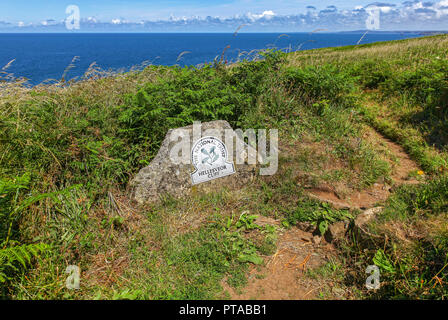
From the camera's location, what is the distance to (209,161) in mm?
5016

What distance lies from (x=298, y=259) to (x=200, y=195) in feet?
6.30

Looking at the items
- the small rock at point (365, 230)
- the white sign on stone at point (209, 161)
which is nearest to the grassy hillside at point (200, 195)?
the small rock at point (365, 230)

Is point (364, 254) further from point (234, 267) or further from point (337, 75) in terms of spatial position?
point (337, 75)

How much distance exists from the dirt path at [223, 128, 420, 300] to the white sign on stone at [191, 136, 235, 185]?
1147 millimetres

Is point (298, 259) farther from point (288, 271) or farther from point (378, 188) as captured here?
point (378, 188)

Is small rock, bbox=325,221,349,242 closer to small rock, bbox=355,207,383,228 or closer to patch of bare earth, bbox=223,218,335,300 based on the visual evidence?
patch of bare earth, bbox=223,218,335,300

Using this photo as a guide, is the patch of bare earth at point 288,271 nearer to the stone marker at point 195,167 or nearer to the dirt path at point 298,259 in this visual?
the dirt path at point 298,259

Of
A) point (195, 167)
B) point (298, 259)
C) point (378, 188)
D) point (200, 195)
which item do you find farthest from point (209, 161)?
point (378, 188)

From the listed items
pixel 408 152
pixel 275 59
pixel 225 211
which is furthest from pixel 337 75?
pixel 225 211

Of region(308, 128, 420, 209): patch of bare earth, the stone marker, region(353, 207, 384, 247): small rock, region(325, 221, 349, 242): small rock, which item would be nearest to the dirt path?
region(308, 128, 420, 209): patch of bare earth

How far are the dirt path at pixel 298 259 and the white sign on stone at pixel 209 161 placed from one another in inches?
45.2

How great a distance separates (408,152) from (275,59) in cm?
386

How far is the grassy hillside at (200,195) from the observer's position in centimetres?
330

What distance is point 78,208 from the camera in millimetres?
4043
